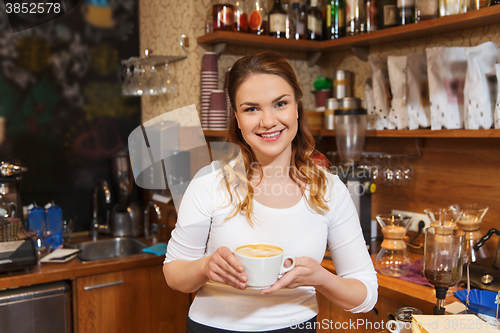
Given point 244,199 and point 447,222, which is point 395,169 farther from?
point 244,199

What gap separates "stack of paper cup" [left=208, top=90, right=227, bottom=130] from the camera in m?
2.34

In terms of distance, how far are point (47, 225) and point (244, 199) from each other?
179 cm

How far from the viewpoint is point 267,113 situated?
111 centimetres

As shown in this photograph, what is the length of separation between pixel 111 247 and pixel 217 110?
110cm

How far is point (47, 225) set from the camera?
251 cm

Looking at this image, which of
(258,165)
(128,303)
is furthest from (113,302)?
(258,165)

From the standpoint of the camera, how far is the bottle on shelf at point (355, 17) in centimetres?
230

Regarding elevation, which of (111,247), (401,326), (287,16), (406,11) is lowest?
(111,247)

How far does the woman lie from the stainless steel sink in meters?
1.53

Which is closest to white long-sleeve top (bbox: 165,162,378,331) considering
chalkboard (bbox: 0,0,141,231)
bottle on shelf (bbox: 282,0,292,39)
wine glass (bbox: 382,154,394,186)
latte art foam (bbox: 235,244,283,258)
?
latte art foam (bbox: 235,244,283,258)

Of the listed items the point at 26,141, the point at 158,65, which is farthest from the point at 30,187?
the point at 158,65

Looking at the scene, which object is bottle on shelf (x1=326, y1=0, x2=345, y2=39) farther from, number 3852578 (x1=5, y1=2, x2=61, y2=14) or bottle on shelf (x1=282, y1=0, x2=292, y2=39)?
number 3852578 (x1=5, y1=2, x2=61, y2=14)

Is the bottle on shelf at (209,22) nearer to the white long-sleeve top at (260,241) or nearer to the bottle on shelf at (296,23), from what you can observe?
the bottle on shelf at (296,23)

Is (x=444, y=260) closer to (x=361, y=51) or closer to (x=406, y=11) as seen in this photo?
(x=406, y=11)
